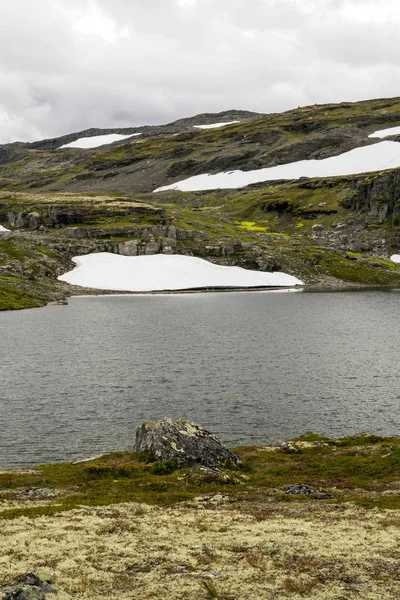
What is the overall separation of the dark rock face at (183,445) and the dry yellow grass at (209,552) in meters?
9.03

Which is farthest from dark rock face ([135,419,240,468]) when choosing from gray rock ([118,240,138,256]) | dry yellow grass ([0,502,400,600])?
gray rock ([118,240,138,256])

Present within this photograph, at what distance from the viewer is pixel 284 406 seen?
5253 centimetres

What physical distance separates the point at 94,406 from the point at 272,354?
3311 centimetres

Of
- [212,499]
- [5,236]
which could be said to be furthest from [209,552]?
[5,236]

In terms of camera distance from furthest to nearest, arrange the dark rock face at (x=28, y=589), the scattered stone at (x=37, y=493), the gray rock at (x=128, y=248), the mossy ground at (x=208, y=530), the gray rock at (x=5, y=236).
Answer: the gray rock at (x=128, y=248) < the gray rock at (x=5, y=236) < the scattered stone at (x=37, y=493) < the mossy ground at (x=208, y=530) < the dark rock face at (x=28, y=589)

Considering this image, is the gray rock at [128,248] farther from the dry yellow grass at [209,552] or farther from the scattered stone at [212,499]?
the dry yellow grass at [209,552]

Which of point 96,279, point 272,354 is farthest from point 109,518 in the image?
point 96,279

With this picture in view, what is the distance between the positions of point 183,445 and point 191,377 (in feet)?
84.5

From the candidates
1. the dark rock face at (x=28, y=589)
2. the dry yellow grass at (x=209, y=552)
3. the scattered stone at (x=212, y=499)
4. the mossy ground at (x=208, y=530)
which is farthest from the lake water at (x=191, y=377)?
the dark rock face at (x=28, y=589)

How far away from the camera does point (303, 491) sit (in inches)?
Answer: 1241

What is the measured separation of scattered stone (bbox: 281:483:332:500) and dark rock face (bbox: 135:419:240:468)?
5878 mm

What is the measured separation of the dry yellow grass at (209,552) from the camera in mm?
17719

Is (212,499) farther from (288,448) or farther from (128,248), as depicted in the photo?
(128,248)

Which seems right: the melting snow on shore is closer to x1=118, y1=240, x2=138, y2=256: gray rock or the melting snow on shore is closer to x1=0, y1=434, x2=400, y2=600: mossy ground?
x1=118, y1=240, x2=138, y2=256: gray rock
